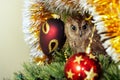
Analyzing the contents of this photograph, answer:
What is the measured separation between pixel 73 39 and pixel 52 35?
0.06 m

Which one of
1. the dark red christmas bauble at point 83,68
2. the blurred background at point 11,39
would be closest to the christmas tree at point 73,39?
the dark red christmas bauble at point 83,68

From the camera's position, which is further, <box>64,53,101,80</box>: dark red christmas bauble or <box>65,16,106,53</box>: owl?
<box>65,16,106,53</box>: owl

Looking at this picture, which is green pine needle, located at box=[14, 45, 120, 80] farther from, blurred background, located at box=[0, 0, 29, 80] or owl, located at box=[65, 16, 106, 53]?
blurred background, located at box=[0, 0, 29, 80]

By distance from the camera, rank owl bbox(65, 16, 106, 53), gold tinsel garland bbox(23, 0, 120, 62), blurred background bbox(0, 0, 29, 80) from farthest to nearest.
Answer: blurred background bbox(0, 0, 29, 80), owl bbox(65, 16, 106, 53), gold tinsel garland bbox(23, 0, 120, 62)

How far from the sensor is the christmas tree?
629 mm

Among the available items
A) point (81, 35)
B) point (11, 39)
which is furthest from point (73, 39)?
point (11, 39)

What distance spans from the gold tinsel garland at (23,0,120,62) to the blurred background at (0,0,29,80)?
0.23m

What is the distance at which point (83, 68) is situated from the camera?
2.12 feet

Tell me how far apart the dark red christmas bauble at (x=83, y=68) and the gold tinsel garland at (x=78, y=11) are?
1.8 inches

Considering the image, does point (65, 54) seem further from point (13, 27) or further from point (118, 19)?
Answer: point (13, 27)

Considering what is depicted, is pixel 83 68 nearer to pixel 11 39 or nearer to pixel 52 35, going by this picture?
pixel 52 35

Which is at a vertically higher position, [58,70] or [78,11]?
[78,11]

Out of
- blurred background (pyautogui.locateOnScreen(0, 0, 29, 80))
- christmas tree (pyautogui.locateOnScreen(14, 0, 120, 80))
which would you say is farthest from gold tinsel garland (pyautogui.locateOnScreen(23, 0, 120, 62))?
blurred background (pyautogui.locateOnScreen(0, 0, 29, 80))

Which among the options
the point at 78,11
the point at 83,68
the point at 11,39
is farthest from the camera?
the point at 11,39
